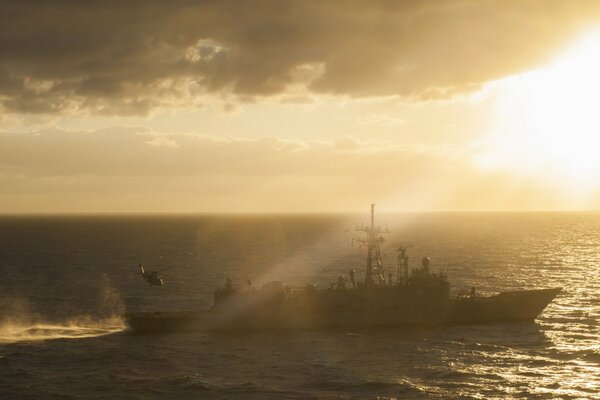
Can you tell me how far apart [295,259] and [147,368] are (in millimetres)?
94022

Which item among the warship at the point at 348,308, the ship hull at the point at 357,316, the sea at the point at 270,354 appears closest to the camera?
the sea at the point at 270,354

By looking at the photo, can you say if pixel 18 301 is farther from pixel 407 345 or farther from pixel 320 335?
pixel 407 345

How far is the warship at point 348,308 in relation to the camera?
63688 mm

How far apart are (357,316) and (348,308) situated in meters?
1.17

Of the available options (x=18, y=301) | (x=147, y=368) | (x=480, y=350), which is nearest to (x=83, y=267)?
(x=18, y=301)

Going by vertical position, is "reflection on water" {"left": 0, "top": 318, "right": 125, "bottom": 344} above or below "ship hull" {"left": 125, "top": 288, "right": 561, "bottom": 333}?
below

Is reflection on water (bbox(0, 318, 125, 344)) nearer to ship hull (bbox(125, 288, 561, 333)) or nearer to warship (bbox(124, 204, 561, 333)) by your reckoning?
warship (bbox(124, 204, 561, 333))

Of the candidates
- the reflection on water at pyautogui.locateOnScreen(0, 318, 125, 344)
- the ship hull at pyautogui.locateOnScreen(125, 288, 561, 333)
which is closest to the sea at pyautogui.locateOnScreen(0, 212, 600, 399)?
the reflection on water at pyautogui.locateOnScreen(0, 318, 125, 344)

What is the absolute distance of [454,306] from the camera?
221ft

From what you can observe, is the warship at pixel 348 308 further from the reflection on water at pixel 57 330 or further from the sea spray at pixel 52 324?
the sea spray at pixel 52 324

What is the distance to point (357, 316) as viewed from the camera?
65.2 m

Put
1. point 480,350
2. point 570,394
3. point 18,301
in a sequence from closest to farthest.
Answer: point 570,394 → point 480,350 → point 18,301

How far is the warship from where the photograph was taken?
63688 mm

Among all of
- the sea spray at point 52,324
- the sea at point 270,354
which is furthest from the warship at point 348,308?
the sea spray at point 52,324
